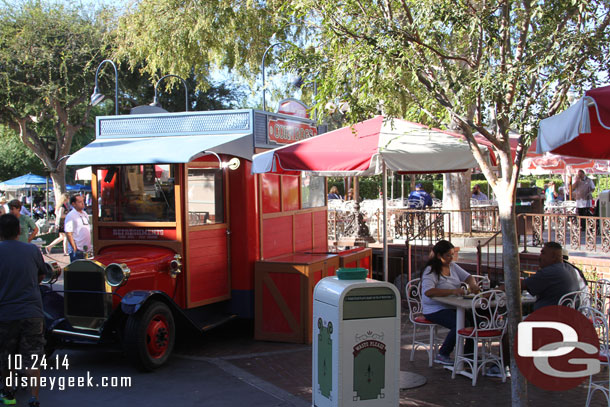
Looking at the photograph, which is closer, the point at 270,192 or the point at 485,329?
the point at 485,329

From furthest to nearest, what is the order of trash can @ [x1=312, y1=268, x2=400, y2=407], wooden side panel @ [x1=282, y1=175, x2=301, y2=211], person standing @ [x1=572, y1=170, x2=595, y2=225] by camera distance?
person standing @ [x1=572, y1=170, x2=595, y2=225], wooden side panel @ [x1=282, y1=175, x2=301, y2=211], trash can @ [x1=312, y1=268, x2=400, y2=407]

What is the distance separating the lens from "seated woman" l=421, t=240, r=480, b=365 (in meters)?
6.45

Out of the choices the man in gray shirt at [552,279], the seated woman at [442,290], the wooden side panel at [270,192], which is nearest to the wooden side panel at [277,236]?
the wooden side panel at [270,192]

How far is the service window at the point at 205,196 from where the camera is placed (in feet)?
24.7

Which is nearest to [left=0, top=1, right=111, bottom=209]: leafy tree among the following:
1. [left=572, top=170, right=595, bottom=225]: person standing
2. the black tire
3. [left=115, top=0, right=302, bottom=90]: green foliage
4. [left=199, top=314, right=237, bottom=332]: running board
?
[left=115, top=0, right=302, bottom=90]: green foliage

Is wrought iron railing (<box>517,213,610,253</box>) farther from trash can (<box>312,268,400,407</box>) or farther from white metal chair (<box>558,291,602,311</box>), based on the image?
trash can (<box>312,268,400,407</box>)

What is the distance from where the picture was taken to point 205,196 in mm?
7711

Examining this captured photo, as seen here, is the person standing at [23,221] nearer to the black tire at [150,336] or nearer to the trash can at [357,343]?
the black tire at [150,336]

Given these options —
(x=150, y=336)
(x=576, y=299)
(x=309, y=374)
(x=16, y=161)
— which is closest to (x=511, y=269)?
(x=576, y=299)

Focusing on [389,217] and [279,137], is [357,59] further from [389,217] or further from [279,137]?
[389,217]

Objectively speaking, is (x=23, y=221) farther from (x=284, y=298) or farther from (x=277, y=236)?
(x=284, y=298)

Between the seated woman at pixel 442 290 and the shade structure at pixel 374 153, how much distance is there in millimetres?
920

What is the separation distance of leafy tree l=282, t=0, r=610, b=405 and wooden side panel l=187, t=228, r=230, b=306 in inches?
98.0

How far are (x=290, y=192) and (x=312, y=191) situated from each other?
943mm
